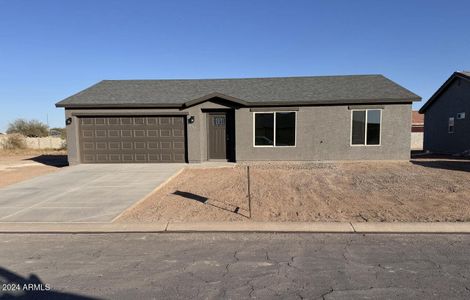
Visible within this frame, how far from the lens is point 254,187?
33.1 feet

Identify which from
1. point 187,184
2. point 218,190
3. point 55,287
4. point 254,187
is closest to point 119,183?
point 187,184

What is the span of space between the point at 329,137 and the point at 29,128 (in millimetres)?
45504

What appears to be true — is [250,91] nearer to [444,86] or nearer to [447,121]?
[444,86]

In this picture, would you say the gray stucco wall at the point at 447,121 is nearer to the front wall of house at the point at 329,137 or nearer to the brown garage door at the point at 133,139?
the front wall of house at the point at 329,137

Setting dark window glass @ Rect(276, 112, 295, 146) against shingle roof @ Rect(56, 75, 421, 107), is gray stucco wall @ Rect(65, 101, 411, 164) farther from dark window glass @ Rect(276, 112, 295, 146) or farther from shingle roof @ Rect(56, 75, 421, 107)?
shingle roof @ Rect(56, 75, 421, 107)

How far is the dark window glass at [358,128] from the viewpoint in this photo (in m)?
15.5

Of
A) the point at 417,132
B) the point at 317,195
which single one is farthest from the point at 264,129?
the point at 417,132

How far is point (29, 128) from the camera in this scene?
148 feet

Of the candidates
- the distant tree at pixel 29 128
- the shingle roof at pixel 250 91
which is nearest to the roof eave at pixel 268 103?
the shingle roof at pixel 250 91

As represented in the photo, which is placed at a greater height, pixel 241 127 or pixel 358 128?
pixel 241 127

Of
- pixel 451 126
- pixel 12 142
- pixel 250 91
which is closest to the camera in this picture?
pixel 250 91

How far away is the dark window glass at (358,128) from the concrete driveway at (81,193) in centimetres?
867

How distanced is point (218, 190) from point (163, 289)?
236 inches

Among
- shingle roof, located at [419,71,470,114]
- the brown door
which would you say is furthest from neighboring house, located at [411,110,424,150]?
the brown door
